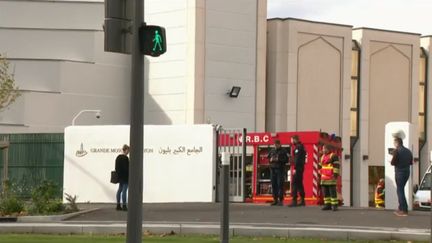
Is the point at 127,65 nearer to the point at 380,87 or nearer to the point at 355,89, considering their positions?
the point at 355,89

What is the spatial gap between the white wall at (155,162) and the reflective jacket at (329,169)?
254 inches

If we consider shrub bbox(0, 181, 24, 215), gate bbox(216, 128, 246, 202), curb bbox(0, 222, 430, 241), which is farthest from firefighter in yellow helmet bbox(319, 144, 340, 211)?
shrub bbox(0, 181, 24, 215)

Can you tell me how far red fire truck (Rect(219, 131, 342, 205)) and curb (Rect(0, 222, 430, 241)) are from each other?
1007 cm

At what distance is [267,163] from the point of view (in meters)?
30.2

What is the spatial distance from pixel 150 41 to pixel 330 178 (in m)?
11.2

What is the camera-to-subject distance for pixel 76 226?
18469 millimetres

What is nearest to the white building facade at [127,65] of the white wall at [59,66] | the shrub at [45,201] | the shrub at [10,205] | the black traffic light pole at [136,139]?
the white wall at [59,66]

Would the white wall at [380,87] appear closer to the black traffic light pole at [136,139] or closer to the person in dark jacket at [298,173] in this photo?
the person in dark jacket at [298,173]

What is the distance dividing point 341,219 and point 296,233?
380cm

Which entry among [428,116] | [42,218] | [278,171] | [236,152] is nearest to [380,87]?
[428,116]

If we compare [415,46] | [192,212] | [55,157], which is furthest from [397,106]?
[192,212]

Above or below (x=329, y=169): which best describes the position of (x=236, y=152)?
above

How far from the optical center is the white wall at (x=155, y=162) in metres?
28.8

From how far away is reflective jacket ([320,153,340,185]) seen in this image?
2255cm
